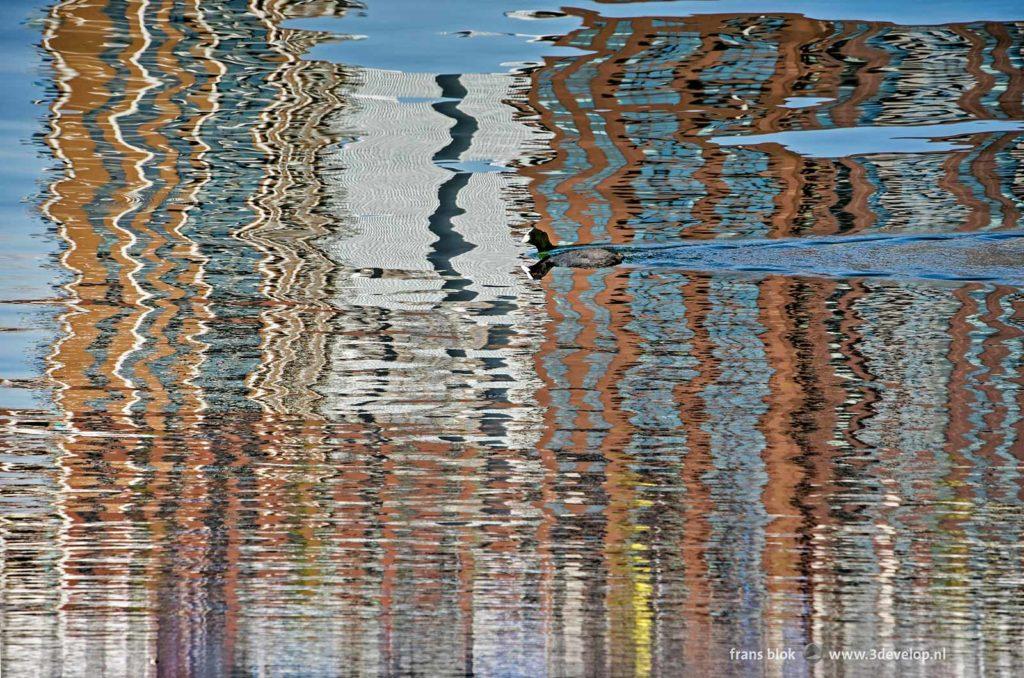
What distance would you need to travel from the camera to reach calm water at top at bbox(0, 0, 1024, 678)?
331cm

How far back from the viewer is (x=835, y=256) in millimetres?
4992

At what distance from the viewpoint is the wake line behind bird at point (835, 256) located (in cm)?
489

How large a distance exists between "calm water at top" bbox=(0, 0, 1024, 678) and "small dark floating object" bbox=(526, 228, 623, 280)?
7 cm

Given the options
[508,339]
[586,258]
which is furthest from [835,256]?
[508,339]

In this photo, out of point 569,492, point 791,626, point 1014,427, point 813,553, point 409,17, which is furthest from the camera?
point 409,17

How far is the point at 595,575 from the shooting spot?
11.3 feet

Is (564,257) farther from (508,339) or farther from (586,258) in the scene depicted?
(508,339)

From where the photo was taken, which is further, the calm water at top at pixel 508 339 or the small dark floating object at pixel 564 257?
the small dark floating object at pixel 564 257

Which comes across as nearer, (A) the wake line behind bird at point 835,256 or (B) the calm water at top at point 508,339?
(B) the calm water at top at point 508,339

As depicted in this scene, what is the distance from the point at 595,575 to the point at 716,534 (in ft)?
1.28

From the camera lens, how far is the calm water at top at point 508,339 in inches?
130

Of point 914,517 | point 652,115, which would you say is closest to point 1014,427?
point 914,517

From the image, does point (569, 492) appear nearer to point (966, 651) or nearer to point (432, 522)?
point (432, 522)

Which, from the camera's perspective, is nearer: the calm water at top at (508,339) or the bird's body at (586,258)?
the calm water at top at (508,339)
